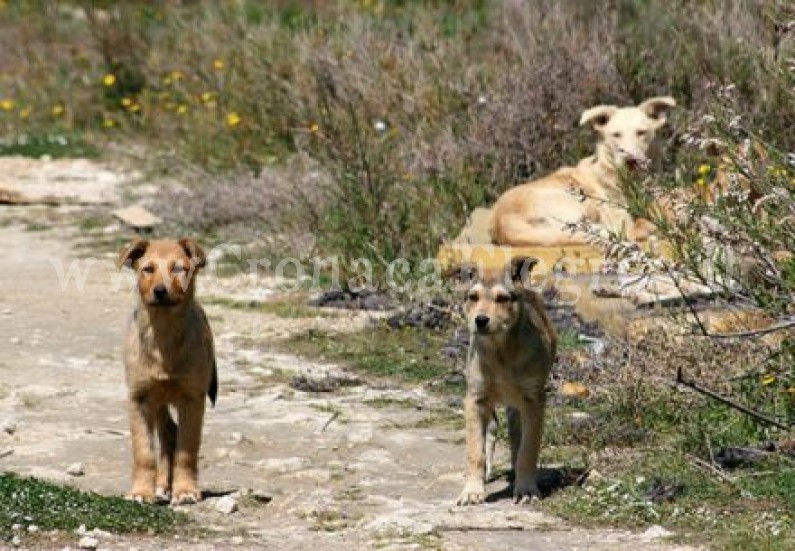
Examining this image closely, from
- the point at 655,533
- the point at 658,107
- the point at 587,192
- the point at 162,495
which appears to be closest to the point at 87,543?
the point at 162,495

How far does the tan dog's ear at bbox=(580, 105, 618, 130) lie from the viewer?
14.0 metres

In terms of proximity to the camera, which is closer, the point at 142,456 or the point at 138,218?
the point at 142,456

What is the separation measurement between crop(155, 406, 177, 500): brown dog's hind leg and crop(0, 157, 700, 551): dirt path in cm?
21

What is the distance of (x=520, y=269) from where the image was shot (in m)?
8.56

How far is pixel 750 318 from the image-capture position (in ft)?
31.8

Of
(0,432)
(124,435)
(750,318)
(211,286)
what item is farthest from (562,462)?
(211,286)

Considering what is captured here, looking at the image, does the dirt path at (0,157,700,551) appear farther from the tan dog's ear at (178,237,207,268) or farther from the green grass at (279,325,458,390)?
the tan dog's ear at (178,237,207,268)

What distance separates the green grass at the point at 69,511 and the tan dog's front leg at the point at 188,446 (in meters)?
0.34

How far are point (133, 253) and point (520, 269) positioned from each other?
5.99 ft

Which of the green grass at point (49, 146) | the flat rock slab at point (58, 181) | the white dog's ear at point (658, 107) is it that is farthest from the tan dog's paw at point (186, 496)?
the green grass at point (49, 146)

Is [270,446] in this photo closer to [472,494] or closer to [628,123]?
[472,494]

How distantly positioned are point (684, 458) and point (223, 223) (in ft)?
25.4

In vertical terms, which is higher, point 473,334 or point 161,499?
point 473,334

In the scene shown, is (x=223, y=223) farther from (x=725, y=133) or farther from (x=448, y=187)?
(x=725, y=133)
